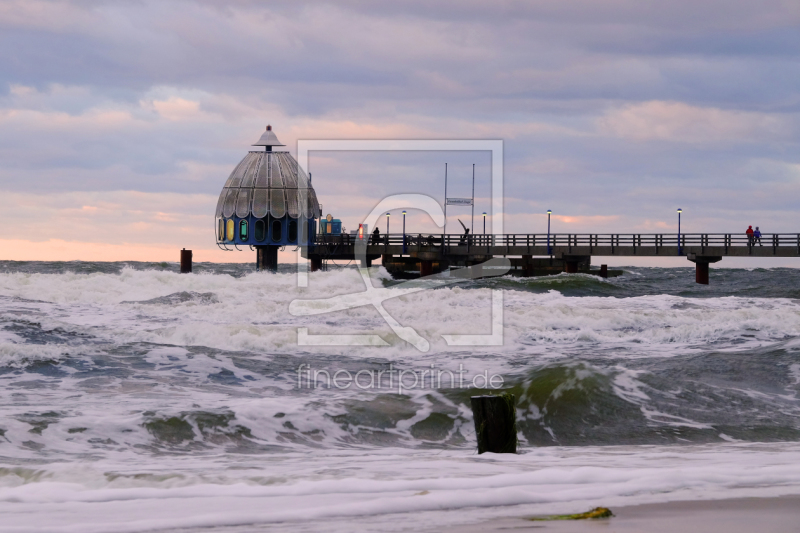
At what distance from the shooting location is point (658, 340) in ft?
66.4

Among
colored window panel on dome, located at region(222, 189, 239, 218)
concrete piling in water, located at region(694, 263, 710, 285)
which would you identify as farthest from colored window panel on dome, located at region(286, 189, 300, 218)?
concrete piling in water, located at region(694, 263, 710, 285)

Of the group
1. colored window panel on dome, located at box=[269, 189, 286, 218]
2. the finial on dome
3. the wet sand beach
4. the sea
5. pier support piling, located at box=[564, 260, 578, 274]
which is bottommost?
the sea

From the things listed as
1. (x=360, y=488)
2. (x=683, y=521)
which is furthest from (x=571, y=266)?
(x=683, y=521)

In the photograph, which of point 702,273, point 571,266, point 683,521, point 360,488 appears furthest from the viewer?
point 571,266

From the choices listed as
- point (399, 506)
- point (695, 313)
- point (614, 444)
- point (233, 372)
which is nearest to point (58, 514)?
point (399, 506)

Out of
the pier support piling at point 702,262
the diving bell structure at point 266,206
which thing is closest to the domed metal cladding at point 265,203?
the diving bell structure at point 266,206

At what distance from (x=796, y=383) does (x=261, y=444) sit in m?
9.55

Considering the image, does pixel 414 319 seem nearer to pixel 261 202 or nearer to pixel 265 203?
pixel 265 203

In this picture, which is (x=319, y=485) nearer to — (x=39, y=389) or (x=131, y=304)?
(x=39, y=389)

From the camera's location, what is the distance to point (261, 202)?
4819 centimetres

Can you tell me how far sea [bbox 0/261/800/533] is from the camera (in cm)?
622

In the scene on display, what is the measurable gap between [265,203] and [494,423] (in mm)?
40854

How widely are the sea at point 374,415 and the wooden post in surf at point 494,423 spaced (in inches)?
10.3

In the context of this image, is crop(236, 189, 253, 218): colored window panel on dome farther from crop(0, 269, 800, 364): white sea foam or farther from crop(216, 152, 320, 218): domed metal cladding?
crop(0, 269, 800, 364): white sea foam
